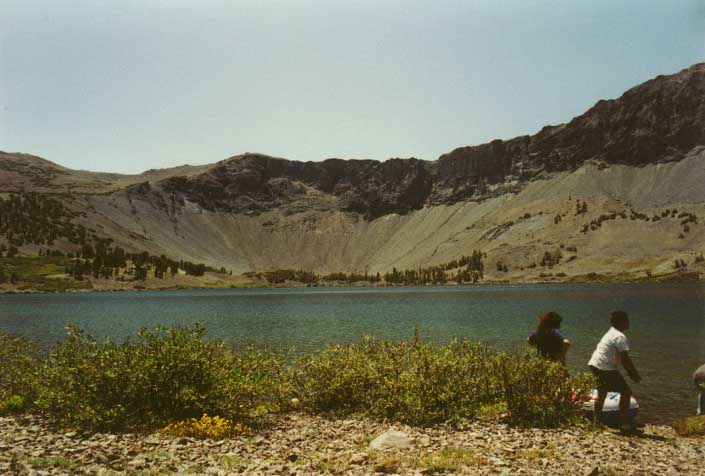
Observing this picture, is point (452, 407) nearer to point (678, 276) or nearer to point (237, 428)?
point (237, 428)

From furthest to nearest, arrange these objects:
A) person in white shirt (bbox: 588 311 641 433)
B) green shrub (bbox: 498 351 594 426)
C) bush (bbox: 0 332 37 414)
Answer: bush (bbox: 0 332 37 414), green shrub (bbox: 498 351 594 426), person in white shirt (bbox: 588 311 641 433)

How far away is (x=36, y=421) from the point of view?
18000 millimetres

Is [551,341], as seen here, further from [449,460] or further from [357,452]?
[357,452]

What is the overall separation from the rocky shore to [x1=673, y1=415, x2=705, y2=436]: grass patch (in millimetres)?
574

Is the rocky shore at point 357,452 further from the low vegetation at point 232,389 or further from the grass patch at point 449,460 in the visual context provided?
the low vegetation at point 232,389

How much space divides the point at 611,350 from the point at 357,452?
28.0ft

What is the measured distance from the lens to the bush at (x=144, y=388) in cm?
1747

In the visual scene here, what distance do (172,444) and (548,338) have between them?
12939mm

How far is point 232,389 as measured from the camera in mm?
18312

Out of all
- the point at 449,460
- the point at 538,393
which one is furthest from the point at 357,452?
the point at 538,393

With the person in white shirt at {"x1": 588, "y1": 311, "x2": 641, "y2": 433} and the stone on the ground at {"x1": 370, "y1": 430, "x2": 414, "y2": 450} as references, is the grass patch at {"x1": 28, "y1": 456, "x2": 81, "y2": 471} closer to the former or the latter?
the stone on the ground at {"x1": 370, "y1": 430, "x2": 414, "y2": 450}

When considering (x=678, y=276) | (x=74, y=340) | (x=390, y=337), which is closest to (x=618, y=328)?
(x=74, y=340)

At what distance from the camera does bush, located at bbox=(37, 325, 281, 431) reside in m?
17.5

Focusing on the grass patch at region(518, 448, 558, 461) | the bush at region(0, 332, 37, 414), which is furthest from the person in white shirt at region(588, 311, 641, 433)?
the bush at region(0, 332, 37, 414)
